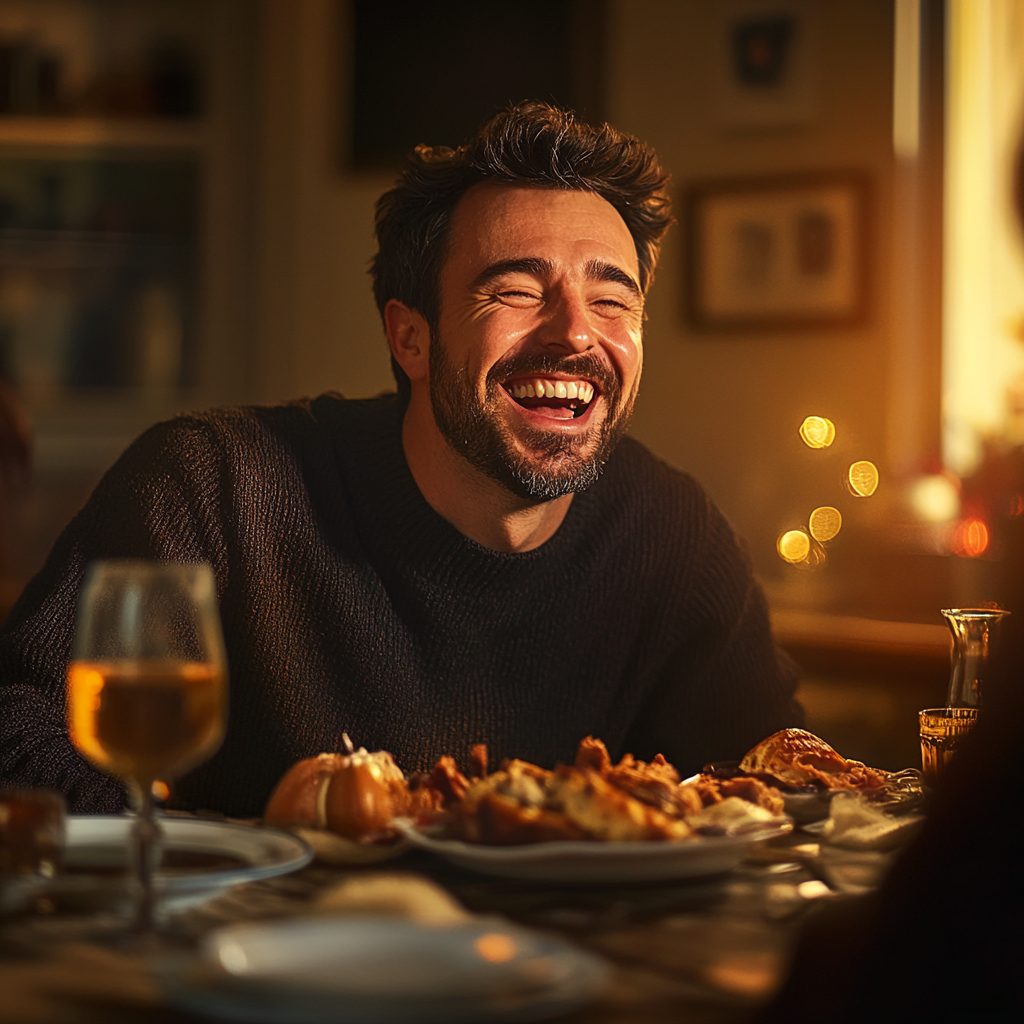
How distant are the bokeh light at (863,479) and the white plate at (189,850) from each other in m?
2.96

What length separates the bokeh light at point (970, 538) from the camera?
340 cm

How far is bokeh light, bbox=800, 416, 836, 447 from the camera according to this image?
3715mm

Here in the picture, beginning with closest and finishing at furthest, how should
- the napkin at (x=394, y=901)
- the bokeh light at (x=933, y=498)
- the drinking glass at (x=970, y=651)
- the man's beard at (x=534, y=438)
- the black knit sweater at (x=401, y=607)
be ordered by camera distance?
the napkin at (x=394, y=901) < the drinking glass at (x=970, y=651) < the black knit sweater at (x=401, y=607) < the man's beard at (x=534, y=438) < the bokeh light at (x=933, y=498)

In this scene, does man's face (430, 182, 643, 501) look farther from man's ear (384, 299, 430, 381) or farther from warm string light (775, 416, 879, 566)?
warm string light (775, 416, 879, 566)

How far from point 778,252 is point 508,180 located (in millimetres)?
2059

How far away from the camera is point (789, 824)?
37.0 inches

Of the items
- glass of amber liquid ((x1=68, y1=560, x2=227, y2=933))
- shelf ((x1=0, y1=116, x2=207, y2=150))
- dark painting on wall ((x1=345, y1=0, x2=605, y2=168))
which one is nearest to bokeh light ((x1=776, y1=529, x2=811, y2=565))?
dark painting on wall ((x1=345, y1=0, x2=605, y2=168))

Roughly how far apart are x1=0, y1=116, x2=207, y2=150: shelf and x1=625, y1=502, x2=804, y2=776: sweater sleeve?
3.08m

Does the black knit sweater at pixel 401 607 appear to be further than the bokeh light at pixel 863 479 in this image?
No

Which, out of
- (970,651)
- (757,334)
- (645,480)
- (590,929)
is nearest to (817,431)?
(757,334)

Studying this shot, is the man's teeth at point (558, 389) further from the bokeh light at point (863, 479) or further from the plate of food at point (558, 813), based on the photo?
the bokeh light at point (863, 479)

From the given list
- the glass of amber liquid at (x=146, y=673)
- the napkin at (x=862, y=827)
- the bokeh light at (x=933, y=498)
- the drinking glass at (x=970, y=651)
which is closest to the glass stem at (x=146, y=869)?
the glass of amber liquid at (x=146, y=673)

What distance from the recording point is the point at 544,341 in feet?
5.70

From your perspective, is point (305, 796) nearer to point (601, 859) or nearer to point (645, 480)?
point (601, 859)
